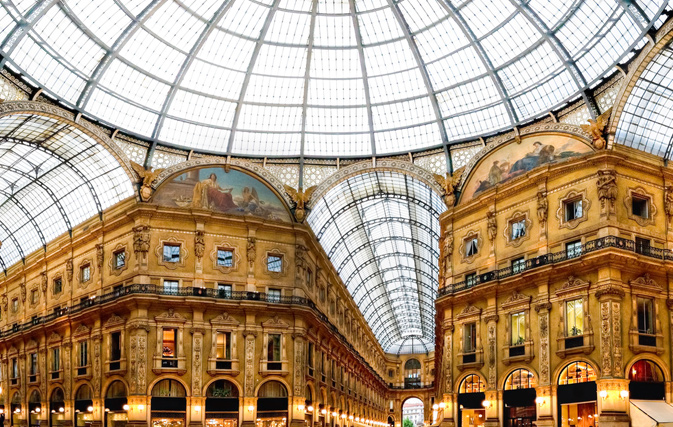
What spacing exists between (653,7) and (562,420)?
2642 centimetres

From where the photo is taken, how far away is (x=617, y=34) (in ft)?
162

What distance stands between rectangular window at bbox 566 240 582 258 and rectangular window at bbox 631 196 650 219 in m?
4.30

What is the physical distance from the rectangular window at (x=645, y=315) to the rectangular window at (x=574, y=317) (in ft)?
11.3

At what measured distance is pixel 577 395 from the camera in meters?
46.7

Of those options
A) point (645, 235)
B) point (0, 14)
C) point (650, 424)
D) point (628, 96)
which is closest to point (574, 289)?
point (645, 235)

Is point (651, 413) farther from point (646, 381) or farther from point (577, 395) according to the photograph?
point (577, 395)

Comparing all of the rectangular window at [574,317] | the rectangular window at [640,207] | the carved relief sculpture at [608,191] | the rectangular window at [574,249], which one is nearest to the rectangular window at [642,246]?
the rectangular window at [640,207]

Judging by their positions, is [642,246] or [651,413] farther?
[642,246]

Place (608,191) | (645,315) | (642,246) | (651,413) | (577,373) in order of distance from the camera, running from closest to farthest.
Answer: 1. (651,413)
2. (645,315)
3. (577,373)
4. (608,191)
5. (642,246)

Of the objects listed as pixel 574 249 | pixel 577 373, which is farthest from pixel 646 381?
pixel 574 249

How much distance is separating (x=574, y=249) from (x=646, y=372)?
28.9ft

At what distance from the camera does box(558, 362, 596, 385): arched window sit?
152 ft

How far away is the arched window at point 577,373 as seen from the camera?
1828 inches

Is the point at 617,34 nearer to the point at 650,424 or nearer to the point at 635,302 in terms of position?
the point at 635,302
